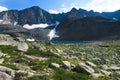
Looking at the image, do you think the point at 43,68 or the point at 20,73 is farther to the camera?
the point at 43,68

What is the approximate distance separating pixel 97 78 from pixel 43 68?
4.52 m

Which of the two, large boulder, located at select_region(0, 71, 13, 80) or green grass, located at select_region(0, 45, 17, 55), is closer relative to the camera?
large boulder, located at select_region(0, 71, 13, 80)

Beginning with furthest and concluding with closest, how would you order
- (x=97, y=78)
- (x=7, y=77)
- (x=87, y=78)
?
(x=97, y=78) < (x=87, y=78) < (x=7, y=77)

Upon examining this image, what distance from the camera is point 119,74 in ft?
96.3

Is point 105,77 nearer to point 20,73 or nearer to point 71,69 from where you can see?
point 71,69

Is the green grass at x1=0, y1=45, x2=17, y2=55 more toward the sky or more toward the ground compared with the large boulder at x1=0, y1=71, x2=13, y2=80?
more toward the sky

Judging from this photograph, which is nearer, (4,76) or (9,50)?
(4,76)

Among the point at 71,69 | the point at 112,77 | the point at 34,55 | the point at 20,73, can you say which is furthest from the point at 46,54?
the point at 20,73

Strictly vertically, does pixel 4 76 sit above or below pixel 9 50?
below

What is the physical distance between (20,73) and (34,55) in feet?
45.5

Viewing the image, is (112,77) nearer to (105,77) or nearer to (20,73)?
(105,77)

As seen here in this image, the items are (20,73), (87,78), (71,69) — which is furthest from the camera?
(71,69)

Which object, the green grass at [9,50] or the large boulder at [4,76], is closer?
the large boulder at [4,76]

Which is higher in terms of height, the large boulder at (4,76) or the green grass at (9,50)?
the green grass at (9,50)
